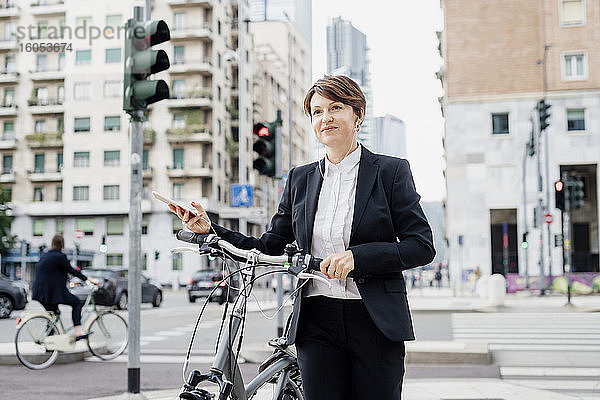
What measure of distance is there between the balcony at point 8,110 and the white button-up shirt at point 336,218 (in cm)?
6056

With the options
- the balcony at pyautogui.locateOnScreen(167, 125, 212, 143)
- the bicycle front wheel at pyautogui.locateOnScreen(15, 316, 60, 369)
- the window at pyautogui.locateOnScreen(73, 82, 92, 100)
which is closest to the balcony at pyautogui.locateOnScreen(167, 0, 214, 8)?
the window at pyautogui.locateOnScreen(73, 82, 92, 100)

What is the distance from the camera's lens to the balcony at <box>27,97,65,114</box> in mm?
57875

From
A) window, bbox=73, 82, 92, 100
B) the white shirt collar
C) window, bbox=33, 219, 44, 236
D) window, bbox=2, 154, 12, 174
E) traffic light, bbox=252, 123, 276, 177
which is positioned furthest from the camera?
window, bbox=2, 154, 12, 174

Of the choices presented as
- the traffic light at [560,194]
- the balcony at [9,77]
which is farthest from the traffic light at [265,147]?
the balcony at [9,77]

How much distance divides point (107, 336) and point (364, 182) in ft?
30.4

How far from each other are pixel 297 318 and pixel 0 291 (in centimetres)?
1987

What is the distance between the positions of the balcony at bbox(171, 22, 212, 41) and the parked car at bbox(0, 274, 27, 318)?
129 ft

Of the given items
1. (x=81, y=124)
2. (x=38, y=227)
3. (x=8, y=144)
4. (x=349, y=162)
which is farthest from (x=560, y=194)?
(x=8, y=144)

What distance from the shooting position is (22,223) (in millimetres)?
57969

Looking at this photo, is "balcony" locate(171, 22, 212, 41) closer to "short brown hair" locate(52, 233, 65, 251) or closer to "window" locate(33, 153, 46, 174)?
"window" locate(33, 153, 46, 174)

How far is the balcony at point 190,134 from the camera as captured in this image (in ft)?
184

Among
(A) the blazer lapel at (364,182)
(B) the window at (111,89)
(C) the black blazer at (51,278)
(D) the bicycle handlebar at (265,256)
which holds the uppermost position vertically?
(B) the window at (111,89)

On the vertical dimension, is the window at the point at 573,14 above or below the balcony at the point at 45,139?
above

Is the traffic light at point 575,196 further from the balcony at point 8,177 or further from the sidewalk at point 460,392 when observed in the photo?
the balcony at point 8,177
